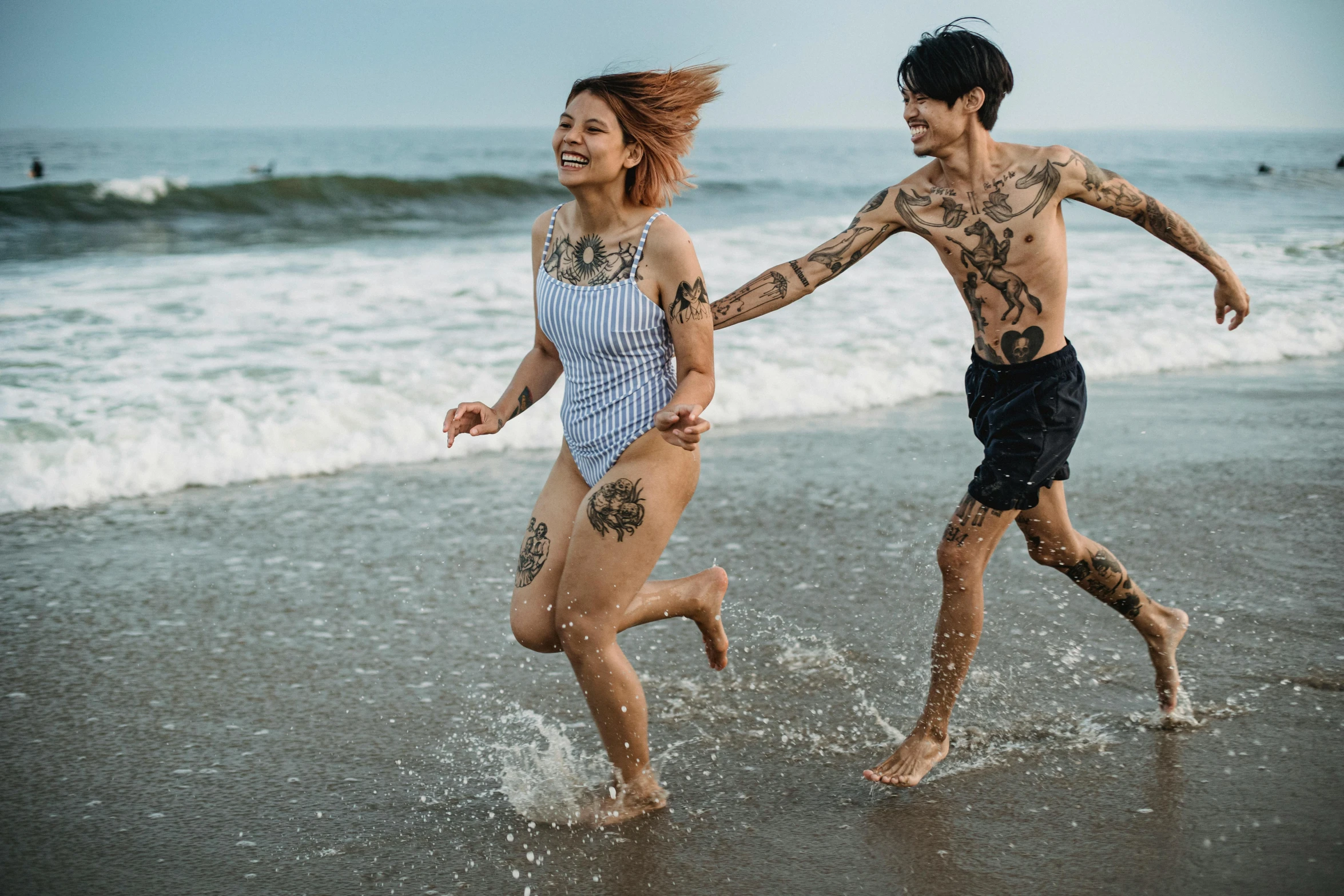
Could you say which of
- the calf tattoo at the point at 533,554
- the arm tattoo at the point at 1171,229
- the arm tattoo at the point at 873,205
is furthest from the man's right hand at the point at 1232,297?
the calf tattoo at the point at 533,554

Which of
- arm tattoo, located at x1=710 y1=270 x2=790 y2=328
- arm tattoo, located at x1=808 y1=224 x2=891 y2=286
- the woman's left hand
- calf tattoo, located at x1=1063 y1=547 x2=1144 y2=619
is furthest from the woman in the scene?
calf tattoo, located at x1=1063 y1=547 x2=1144 y2=619

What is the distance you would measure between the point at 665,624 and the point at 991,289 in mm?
1981

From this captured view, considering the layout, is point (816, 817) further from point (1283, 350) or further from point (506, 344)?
point (1283, 350)

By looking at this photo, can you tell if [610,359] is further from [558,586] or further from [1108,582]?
[1108,582]

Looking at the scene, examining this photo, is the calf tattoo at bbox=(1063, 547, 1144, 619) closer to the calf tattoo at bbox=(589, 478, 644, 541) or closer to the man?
the man

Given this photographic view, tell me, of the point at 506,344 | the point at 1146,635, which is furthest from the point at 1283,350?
the point at 1146,635

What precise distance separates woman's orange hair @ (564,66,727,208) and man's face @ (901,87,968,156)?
2.11 ft

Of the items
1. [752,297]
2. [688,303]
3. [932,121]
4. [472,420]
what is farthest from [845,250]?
[472,420]

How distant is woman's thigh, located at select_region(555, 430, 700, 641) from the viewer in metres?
3.12

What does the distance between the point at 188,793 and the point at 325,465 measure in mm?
3697

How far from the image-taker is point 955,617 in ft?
11.5

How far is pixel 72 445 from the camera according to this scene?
22.2 ft

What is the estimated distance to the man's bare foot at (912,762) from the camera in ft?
11.0

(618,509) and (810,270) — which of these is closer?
(618,509)
